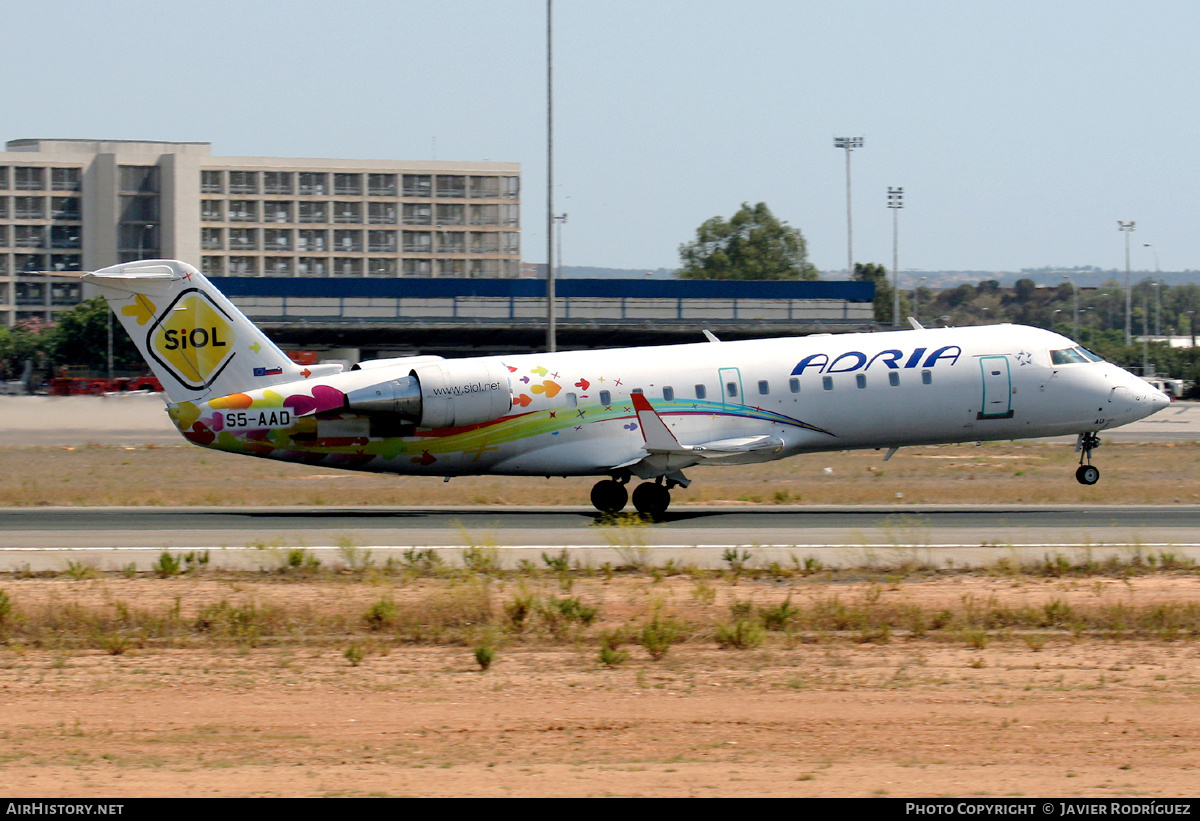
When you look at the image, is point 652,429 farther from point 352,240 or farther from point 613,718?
point 352,240

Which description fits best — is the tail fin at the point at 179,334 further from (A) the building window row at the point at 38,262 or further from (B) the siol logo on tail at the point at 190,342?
(A) the building window row at the point at 38,262

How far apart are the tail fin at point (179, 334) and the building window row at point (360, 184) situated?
316ft

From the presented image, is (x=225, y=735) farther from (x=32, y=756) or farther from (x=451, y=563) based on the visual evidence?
(x=451, y=563)

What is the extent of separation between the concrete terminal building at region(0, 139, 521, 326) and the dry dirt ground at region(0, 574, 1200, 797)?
105105 mm

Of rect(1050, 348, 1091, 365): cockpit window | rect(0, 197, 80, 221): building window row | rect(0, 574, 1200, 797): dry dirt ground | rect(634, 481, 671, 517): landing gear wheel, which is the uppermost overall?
rect(0, 197, 80, 221): building window row

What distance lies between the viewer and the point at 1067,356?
2544 centimetres

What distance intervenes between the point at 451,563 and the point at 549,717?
25.8ft

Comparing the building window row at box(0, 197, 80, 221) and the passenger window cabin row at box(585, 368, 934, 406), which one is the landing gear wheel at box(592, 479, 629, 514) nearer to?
the passenger window cabin row at box(585, 368, 934, 406)

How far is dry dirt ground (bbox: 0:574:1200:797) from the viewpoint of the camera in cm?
864

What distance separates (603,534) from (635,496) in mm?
4457

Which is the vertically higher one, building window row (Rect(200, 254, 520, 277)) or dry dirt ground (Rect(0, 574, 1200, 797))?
→ building window row (Rect(200, 254, 520, 277))

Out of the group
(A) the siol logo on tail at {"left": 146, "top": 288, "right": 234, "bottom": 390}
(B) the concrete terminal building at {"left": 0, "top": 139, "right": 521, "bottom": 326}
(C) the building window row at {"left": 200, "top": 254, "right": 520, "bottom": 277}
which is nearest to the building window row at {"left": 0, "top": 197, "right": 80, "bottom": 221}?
(B) the concrete terminal building at {"left": 0, "top": 139, "right": 521, "bottom": 326}

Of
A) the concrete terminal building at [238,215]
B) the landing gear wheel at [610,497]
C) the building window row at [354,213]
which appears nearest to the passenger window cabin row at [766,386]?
the landing gear wheel at [610,497]

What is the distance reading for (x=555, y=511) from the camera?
25.9 metres
